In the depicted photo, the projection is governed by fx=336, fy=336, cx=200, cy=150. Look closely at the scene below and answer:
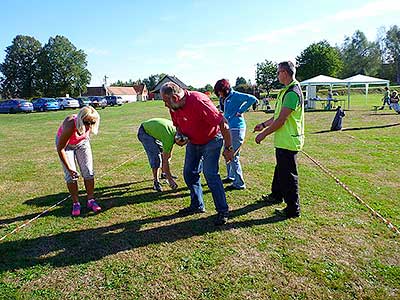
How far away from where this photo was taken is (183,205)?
4676mm

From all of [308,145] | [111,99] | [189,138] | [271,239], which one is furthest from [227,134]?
[111,99]

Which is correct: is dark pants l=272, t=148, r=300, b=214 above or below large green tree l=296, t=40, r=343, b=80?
below

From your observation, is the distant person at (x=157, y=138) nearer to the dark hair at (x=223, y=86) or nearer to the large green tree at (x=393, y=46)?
the dark hair at (x=223, y=86)

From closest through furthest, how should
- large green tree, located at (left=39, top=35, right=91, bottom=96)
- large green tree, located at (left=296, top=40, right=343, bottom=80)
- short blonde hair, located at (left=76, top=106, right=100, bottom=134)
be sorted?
short blonde hair, located at (left=76, top=106, right=100, bottom=134), large green tree, located at (left=296, top=40, right=343, bottom=80), large green tree, located at (left=39, top=35, right=91, bottom=96)

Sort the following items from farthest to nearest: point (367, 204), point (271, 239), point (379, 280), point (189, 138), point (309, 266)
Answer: point (367, 204)
point (189, 138)
point (271, 239)
point (309, 266)
point (379, 280)

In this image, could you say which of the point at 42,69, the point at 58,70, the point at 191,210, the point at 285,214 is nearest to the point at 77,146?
the point at 191,210

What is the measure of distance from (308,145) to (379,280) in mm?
6736

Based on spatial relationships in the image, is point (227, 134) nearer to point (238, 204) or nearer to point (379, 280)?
point (238, 204)

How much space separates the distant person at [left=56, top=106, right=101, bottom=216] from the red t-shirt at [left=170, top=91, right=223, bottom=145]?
101 centimetres

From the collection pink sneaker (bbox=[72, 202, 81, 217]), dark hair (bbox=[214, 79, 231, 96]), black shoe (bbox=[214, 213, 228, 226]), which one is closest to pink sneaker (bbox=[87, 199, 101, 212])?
pink sneaker (bbox=[72, 202, 81, 217])

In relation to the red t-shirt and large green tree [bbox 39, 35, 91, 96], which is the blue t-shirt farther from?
large green tree [bbox 39, 35, 91, 96]

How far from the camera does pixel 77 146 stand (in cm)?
422

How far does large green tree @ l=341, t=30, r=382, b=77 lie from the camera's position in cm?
6900

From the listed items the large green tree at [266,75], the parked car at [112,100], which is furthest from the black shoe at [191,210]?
the large green tree at [266,75]
